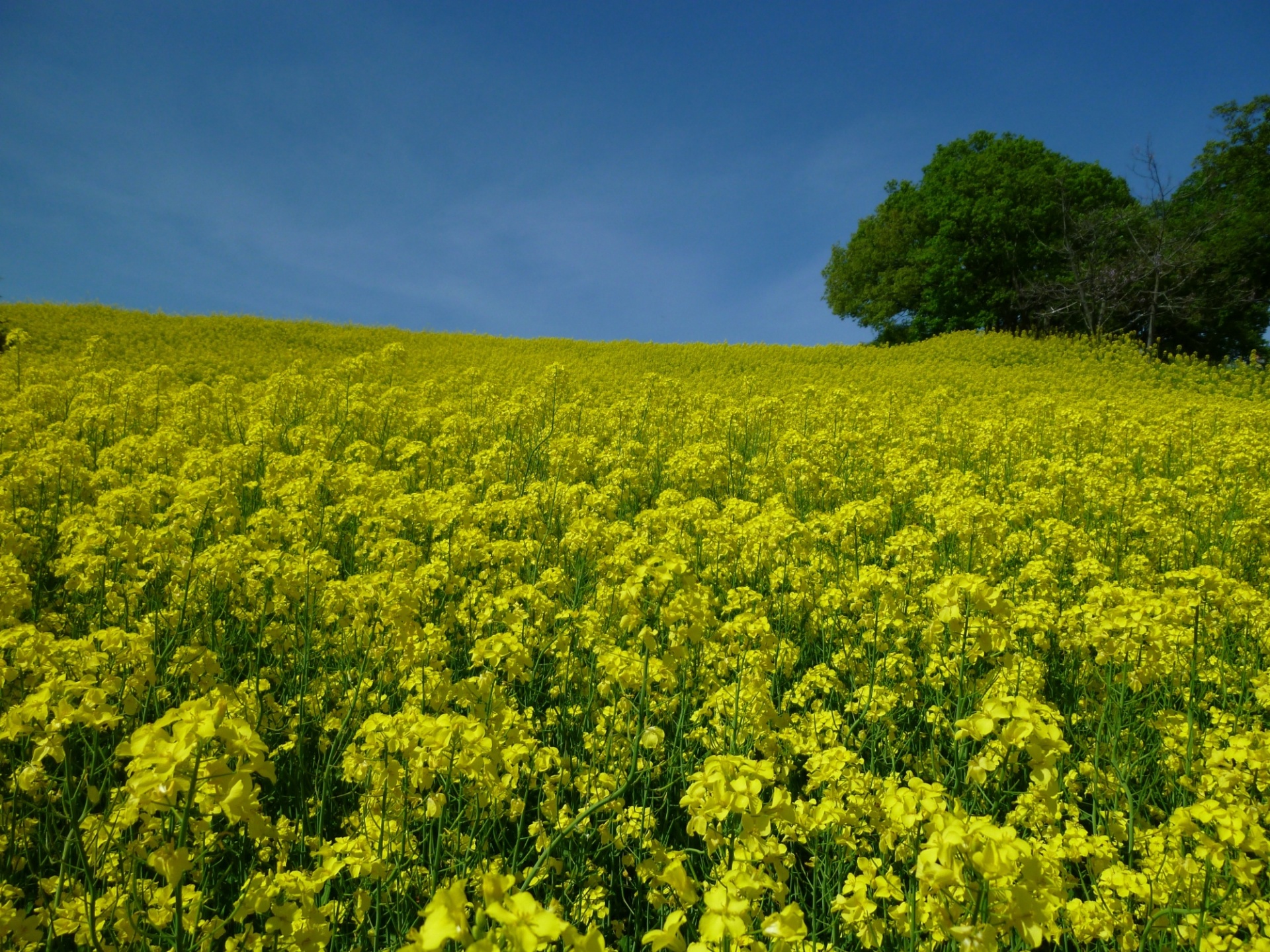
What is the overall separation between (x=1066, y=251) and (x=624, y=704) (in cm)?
3718

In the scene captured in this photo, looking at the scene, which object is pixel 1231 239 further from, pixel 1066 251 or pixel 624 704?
pixel 624 704

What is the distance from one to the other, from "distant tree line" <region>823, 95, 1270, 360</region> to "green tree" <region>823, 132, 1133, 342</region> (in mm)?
89

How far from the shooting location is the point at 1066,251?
104ft

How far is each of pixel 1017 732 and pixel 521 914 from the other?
4.28 ft

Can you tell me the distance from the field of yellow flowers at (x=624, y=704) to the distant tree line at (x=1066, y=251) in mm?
28647

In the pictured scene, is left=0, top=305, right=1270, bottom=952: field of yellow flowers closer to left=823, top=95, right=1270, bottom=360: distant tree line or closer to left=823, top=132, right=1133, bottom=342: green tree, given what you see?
left=823, top=95, right=1270, bottom=360: distant tree line

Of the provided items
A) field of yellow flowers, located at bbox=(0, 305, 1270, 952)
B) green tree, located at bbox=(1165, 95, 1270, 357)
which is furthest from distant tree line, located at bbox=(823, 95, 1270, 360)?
field of yellow flowers, located at bbox=(0, 305, 1270, 952)

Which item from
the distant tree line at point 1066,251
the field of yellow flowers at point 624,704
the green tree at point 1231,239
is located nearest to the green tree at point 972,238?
the distant tree line at point 1066,251

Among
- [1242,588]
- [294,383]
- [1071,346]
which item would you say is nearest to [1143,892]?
[1242,588]

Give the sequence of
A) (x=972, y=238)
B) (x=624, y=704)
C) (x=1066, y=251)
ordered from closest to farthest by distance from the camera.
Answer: (x=624, y=704) < (x=1066, y=251) < (x=972, y=238)

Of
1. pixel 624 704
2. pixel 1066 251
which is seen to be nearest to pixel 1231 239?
pixel 1066 251

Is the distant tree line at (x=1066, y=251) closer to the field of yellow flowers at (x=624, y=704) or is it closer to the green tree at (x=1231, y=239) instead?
the green tree at (x=1231, y=239)

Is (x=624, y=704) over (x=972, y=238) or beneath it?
beneath

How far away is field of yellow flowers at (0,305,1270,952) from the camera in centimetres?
187
